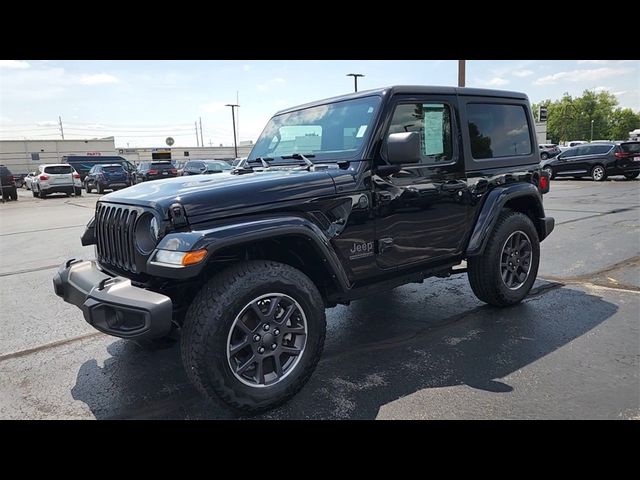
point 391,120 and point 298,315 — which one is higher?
point 391,120

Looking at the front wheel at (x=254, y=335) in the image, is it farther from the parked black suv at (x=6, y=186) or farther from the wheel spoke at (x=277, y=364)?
the parked black suv at (x=6, y=186)

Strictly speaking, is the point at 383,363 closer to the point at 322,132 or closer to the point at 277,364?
the point at 277,364

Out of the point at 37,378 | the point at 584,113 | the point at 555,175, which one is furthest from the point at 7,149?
the point at 584,113

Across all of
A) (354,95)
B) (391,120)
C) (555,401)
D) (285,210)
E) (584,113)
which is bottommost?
(555,401)

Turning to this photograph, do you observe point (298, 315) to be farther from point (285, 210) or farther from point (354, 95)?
point (354, 95)

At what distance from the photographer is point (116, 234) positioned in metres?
3.04

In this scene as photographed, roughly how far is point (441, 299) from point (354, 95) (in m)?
2.48

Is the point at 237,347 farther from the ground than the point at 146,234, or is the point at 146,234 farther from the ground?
the point at 146,234

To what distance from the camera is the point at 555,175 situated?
22.2 m

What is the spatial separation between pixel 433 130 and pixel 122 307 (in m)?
2.80

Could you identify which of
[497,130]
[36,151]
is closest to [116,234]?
[497,130]

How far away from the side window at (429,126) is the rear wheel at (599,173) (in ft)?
64.8
